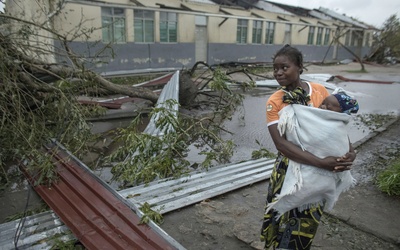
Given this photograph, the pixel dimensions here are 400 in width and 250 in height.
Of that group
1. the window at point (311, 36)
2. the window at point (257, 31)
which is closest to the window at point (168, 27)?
the window at point (257, 31)

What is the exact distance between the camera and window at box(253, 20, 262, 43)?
783 inches

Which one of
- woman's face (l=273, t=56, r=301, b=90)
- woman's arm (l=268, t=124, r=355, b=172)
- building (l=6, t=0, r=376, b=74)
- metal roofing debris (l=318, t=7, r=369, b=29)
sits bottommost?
woman's arm (l=268, t=124, r=355, b=172)

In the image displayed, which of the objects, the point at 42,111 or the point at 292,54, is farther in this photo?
the point at 42,111

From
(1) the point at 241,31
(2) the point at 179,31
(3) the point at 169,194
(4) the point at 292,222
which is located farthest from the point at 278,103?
(1) the point at 241,31

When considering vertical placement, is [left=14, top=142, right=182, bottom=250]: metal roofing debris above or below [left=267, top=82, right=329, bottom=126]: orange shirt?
below

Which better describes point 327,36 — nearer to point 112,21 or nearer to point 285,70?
point 112,21

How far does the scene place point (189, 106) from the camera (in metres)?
6.86

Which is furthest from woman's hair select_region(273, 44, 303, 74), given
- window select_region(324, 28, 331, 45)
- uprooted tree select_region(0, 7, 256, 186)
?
window select_region(324, 28, 331, 45)

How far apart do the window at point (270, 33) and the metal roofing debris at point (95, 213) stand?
20.1 m

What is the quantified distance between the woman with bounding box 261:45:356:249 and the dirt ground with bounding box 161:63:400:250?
592 mm

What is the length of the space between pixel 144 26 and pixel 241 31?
24.4ft

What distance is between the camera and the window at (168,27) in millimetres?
14887

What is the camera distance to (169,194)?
2.93 m

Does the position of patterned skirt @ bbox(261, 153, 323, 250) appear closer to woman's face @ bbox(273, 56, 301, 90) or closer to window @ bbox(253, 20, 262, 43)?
woman's face @ bbox(273, 56, 301, 90)
